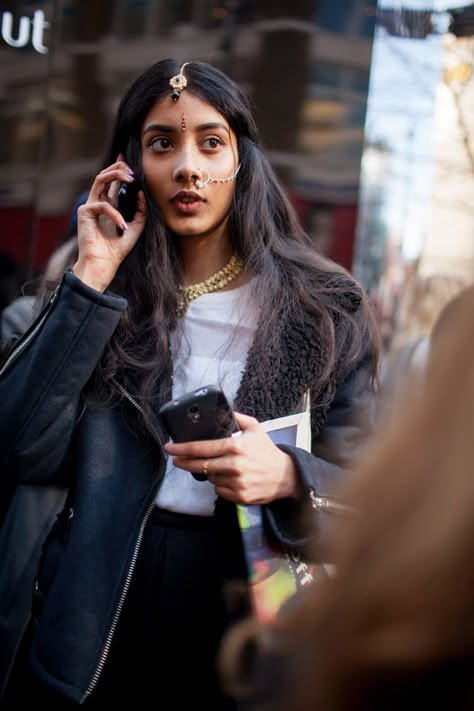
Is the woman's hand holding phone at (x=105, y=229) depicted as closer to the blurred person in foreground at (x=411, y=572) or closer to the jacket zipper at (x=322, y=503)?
the jacket zipper at (x=322, y=503)

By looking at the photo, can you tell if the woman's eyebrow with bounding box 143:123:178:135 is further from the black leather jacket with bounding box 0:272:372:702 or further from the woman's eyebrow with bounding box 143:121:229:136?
the black leather jacket with bounding box 0:272:372:702

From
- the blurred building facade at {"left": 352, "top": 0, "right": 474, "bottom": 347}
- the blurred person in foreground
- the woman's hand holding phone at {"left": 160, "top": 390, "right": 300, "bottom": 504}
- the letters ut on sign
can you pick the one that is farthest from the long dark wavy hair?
the blurred building facade at {"left": 352, "top": 0, "right": 474, "bottom": 347}

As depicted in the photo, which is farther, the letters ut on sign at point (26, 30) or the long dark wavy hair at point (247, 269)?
the letters ut on sign at point (26, 30)

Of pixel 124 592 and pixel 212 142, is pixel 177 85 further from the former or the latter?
pixel 124 592

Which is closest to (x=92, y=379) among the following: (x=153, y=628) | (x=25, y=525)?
(x=153, y=628)

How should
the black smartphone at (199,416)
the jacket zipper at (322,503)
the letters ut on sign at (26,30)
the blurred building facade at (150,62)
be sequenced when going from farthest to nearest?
1. the blurred building facade at (150,62)
2. the letters ut on sign at (26,30)
3. the jacket zipper at (322,503)
4. the black smartphone at (199,416)

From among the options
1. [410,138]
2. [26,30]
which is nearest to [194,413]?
[26,30]

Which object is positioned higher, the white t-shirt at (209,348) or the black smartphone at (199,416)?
the white t-shirt at (209,348)

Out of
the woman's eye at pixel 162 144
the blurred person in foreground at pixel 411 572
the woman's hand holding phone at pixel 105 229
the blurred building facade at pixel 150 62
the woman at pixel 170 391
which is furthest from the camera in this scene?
the blurred building facade at pixel 150 62

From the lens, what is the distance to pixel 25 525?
10.5ft

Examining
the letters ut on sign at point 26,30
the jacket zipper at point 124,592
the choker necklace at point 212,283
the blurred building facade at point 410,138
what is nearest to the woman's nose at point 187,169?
the choker necklace at point 212,283

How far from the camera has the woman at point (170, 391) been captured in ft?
6.27

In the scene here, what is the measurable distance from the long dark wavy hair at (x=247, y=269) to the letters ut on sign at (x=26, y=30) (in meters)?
2.31

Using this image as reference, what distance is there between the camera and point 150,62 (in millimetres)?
5051
